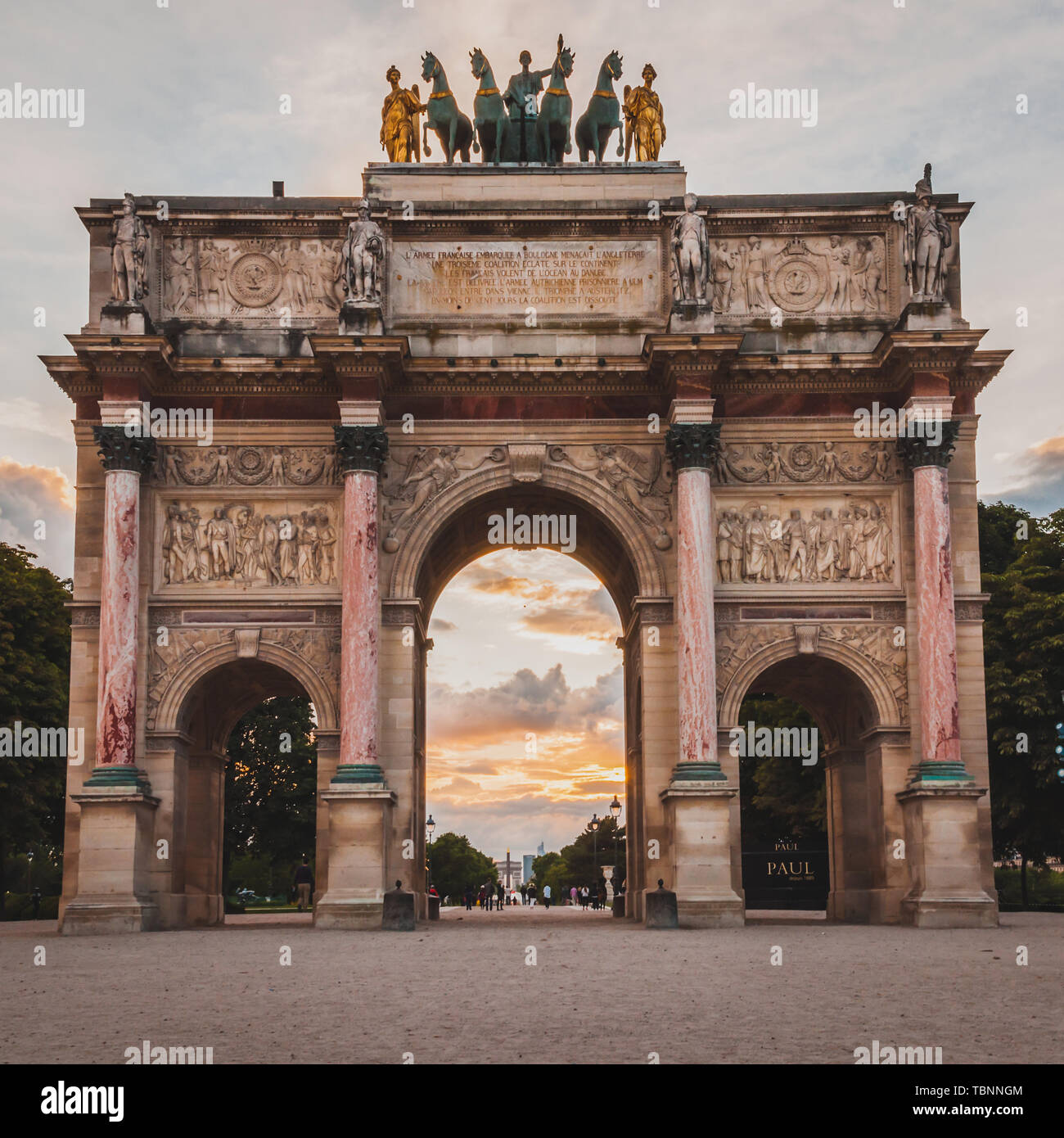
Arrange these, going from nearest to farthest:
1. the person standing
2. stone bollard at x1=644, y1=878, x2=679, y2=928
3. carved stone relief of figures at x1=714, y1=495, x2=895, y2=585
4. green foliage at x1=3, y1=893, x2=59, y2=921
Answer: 1. stone bollard at x1=644, y1=878, x2=679, y2=928
2. carved stone relief of figures at x1=714, y1=495, x2=895, y2=585
3. the person standing
4. green foliage at x1=3, y1=893, x2=59, y2=921

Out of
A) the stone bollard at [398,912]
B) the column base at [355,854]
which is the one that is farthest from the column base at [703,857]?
the column base at [355,854]

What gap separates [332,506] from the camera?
3369cm

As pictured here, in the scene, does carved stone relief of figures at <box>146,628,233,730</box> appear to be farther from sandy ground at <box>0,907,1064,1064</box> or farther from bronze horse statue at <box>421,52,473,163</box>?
bronze horse statue at <box>421,52,473,163</box>

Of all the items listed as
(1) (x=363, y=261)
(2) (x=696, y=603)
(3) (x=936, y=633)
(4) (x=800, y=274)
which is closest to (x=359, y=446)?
(1) (x=363, y=261)

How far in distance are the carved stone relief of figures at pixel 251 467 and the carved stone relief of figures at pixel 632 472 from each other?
5.11m

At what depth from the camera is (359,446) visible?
32.3 m

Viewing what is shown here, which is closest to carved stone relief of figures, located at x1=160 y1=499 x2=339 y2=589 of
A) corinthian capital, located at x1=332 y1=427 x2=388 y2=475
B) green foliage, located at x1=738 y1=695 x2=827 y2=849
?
corinthian capital, located at x1=332 y1=427 x2=388 y2=475

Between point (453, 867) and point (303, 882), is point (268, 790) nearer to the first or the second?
point (303, 882)

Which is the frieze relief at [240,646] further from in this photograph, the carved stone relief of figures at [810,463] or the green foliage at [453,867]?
the green foliage at [453,867]

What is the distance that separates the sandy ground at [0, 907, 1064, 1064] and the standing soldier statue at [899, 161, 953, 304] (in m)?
14.1

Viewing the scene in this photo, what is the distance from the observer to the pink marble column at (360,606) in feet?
103

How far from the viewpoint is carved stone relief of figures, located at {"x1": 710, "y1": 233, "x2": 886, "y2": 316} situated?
113ft
